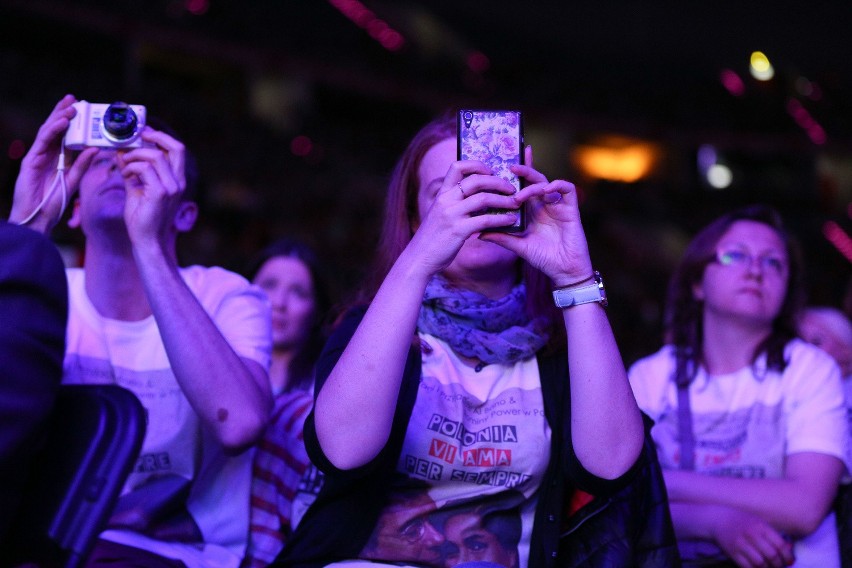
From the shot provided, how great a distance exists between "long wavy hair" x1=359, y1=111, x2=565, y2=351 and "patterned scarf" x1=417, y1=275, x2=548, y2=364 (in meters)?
0.07

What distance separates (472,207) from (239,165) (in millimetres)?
11567

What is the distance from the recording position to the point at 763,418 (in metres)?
2.04

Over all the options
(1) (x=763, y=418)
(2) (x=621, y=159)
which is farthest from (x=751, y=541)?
(2) (x=621, y=159)

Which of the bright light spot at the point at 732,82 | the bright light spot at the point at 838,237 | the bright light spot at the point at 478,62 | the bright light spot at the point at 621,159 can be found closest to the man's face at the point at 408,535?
the bright light spot at the point at 838,237

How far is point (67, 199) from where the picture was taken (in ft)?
5.54

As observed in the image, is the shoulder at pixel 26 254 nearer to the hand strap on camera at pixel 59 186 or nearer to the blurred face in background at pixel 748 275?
the hand strap on camera at pixel 59 186

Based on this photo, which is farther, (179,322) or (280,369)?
(280,369)

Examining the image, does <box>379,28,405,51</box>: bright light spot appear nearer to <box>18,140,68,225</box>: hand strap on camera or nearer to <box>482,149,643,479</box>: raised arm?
<box>18,140,68,225</box>: hand strap on camera

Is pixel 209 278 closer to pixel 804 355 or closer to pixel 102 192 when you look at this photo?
pixel 102 192

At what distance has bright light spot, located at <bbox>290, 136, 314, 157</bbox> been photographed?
1455 centimetres

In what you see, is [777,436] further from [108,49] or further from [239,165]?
[108,49]

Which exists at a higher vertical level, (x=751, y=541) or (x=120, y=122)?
(x=120, y=122)

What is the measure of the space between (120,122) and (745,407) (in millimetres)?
1609

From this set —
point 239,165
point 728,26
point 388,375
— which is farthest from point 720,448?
point 728,26
